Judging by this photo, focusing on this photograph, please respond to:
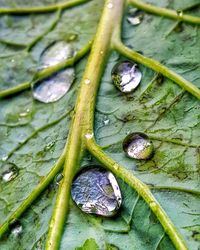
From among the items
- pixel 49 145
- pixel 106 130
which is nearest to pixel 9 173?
pixel 49 145

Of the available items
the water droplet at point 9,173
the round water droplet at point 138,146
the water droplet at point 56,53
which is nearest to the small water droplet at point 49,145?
the water droplet at point 9,173

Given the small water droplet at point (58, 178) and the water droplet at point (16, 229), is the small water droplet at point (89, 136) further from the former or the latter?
the water droplet at point (16, 229)

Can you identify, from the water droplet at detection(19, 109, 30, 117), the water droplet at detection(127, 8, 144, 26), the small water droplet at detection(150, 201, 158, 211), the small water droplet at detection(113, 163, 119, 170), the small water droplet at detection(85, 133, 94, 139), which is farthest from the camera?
the water droplet at detection(127, 8, 144, 26)

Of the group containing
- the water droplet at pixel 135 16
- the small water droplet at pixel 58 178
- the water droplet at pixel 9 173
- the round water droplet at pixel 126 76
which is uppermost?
the water droplet at pixel 135 16

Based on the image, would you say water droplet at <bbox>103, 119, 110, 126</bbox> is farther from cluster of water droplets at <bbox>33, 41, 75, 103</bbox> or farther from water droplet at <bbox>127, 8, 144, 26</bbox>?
water droplet at <bbox>127, 8, 144, 26</bbox>

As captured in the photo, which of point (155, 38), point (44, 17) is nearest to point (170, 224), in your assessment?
point (155, 38)

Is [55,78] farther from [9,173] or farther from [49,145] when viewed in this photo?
[9,173]

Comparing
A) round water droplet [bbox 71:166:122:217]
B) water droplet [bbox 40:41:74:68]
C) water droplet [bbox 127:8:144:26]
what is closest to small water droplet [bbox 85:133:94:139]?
round water droplet [bbox 71:166:122:217]
